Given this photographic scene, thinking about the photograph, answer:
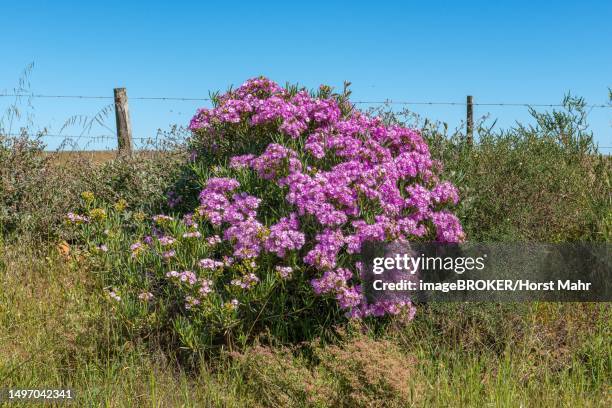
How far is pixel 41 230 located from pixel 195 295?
3753 millimetres

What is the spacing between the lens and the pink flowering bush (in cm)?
506

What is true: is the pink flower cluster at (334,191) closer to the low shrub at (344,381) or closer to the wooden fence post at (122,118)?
the low shrub at (344,381)

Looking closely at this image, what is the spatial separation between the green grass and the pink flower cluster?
558 mm

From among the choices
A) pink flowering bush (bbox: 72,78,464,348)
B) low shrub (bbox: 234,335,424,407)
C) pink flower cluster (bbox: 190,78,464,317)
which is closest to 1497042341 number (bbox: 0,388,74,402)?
pink flowering bush (bbox: 72,78,464,348)

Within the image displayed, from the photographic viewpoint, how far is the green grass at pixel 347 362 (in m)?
4.34

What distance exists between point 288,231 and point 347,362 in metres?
1.25

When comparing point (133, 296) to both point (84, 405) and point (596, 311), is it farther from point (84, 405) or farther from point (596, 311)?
point (596, 311)

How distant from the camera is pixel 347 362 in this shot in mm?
4270

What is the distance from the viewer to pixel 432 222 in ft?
18.8

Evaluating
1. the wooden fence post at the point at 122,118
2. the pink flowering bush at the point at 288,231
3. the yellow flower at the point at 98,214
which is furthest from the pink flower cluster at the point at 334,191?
the wooden fence post at the point at 122,118

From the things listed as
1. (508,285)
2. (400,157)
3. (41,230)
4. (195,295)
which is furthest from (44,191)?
(508,285)

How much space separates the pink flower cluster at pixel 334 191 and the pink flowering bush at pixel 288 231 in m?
0.01

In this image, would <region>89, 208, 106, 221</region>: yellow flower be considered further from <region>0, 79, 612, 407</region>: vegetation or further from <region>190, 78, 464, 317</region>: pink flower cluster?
<region>190, 78, 464, 317</region>: pink flower cluster

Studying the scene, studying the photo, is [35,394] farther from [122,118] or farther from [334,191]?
[122,118]
